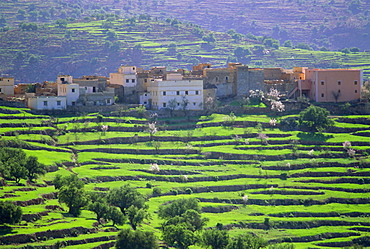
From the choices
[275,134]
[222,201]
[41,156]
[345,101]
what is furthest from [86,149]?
[345,101]

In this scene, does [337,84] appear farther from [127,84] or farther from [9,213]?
[9,213]

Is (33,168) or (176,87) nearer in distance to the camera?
(33,168)

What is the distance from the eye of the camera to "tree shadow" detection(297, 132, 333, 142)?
11850 centimetres

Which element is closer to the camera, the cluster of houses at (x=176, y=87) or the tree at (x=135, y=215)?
the tree at (x=135, y=215)

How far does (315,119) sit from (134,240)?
50.6 m

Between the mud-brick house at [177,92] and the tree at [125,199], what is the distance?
36367mm

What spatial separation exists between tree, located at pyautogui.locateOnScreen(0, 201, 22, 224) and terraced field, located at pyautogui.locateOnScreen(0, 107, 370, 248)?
0.80 m

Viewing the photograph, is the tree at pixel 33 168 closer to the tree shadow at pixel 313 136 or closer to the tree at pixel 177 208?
the tree at pixel 177 208

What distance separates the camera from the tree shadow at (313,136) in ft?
389

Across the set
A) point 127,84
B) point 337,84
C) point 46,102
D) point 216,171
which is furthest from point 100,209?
point 337,84

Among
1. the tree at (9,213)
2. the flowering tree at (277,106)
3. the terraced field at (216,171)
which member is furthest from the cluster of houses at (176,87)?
the tree at (9,213)

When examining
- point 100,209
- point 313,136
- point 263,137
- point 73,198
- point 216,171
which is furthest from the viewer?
point 313,136

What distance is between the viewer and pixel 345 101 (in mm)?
131500

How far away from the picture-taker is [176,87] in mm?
124750
